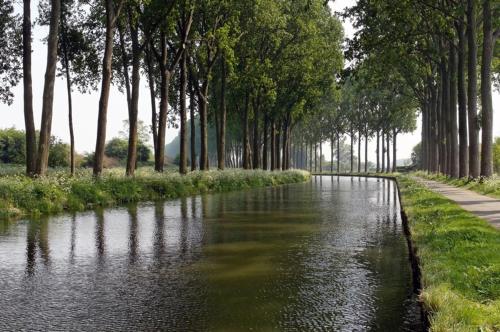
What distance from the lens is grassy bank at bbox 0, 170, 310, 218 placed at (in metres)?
16.5

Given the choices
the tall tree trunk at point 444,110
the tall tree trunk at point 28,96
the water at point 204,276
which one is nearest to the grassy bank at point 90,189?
the tall tree trunk at point 28,96

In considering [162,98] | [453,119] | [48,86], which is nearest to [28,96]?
[48,86]

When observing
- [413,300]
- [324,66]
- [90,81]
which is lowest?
[413,300]

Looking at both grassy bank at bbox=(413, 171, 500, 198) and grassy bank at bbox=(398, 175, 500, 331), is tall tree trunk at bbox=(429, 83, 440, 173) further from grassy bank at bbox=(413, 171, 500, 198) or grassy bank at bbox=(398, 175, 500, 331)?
grassy bank at bbox=(398, 175, 500, 331)

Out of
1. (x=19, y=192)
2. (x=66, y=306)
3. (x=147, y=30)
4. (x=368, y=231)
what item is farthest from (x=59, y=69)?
(x=66, y=306)

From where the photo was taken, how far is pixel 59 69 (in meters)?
37.5

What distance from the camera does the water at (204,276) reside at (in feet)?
19.3

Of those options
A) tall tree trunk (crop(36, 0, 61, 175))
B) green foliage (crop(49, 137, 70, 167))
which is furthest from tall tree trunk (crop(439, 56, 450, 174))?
green foliage (crop(49, 137, 70, 167))

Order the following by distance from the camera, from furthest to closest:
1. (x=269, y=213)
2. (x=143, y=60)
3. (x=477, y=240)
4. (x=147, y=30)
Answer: (x=143, y=60), (x=147, y=30), (x=269, y=213), (x=477, y=240)

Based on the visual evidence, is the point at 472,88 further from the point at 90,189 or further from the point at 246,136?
the point at 246,136

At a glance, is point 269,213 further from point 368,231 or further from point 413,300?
point 413,300

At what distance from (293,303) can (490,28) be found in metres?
23.4

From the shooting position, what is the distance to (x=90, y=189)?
784 inches

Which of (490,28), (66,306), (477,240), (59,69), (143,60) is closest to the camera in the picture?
(66,306)
